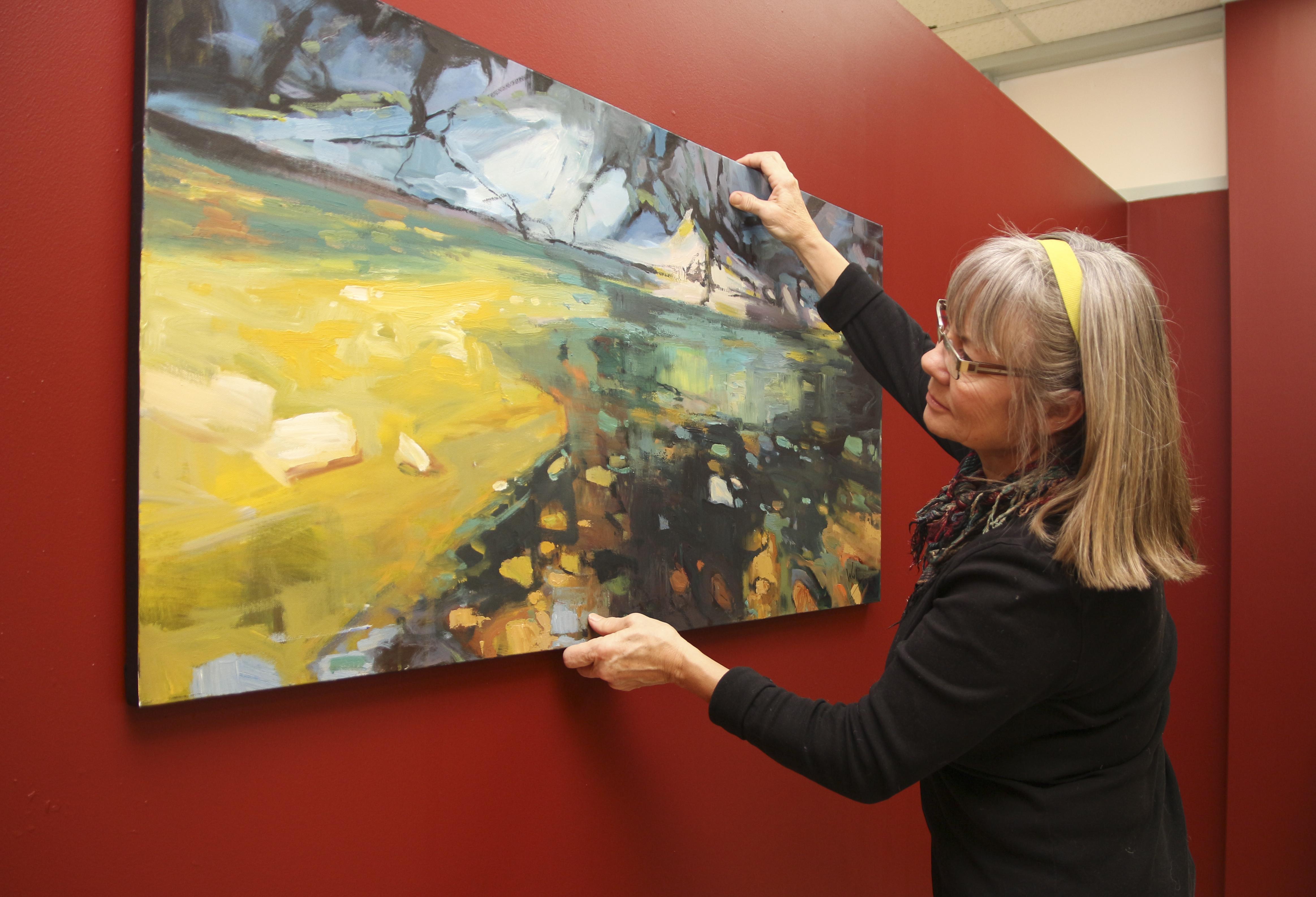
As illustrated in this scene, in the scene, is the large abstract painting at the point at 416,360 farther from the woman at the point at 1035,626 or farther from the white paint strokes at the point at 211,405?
the woman at the point at 1035,626

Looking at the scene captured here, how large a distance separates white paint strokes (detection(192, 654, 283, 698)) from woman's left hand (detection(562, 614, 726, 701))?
1.46 ft

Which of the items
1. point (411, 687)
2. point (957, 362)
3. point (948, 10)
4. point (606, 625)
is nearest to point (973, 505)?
point (957, 362)

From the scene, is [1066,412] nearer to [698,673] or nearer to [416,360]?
[698,673]

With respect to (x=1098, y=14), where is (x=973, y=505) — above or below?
below

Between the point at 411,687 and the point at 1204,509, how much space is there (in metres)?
3.37

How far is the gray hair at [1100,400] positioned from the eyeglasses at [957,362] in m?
0.02

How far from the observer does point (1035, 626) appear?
1.06m

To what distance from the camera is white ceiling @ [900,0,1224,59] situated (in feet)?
12.6

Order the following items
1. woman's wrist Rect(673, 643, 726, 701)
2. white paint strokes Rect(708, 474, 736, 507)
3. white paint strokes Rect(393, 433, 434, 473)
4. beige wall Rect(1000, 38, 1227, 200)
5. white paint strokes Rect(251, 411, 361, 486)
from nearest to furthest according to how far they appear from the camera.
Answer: white paint strokes Rect(251, 411, 361, 486), white paint strokes Rect(393, 433, 434, 473), woman's wrist Rect(673, 643, 726, 701), white paint strokes Rect(708, 474, 736, 507), beige wall Rect(1000, 38, 1227, 200)

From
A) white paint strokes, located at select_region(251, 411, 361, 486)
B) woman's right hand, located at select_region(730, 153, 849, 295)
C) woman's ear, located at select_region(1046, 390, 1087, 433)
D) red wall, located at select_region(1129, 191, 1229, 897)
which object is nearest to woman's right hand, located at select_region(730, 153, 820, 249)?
woman's right hand, located at select_region(730, 153, 849, 295)

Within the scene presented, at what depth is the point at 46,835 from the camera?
854mm

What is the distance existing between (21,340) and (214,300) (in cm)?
18

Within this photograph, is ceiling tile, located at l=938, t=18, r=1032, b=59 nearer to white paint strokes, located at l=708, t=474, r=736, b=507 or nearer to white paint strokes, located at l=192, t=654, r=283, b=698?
white paint strokes, located at l=708, t=474, r=736, b=507

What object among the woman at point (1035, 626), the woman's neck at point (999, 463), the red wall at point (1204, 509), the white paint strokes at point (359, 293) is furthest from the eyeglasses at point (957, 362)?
the red wall at point (1204, 509)
